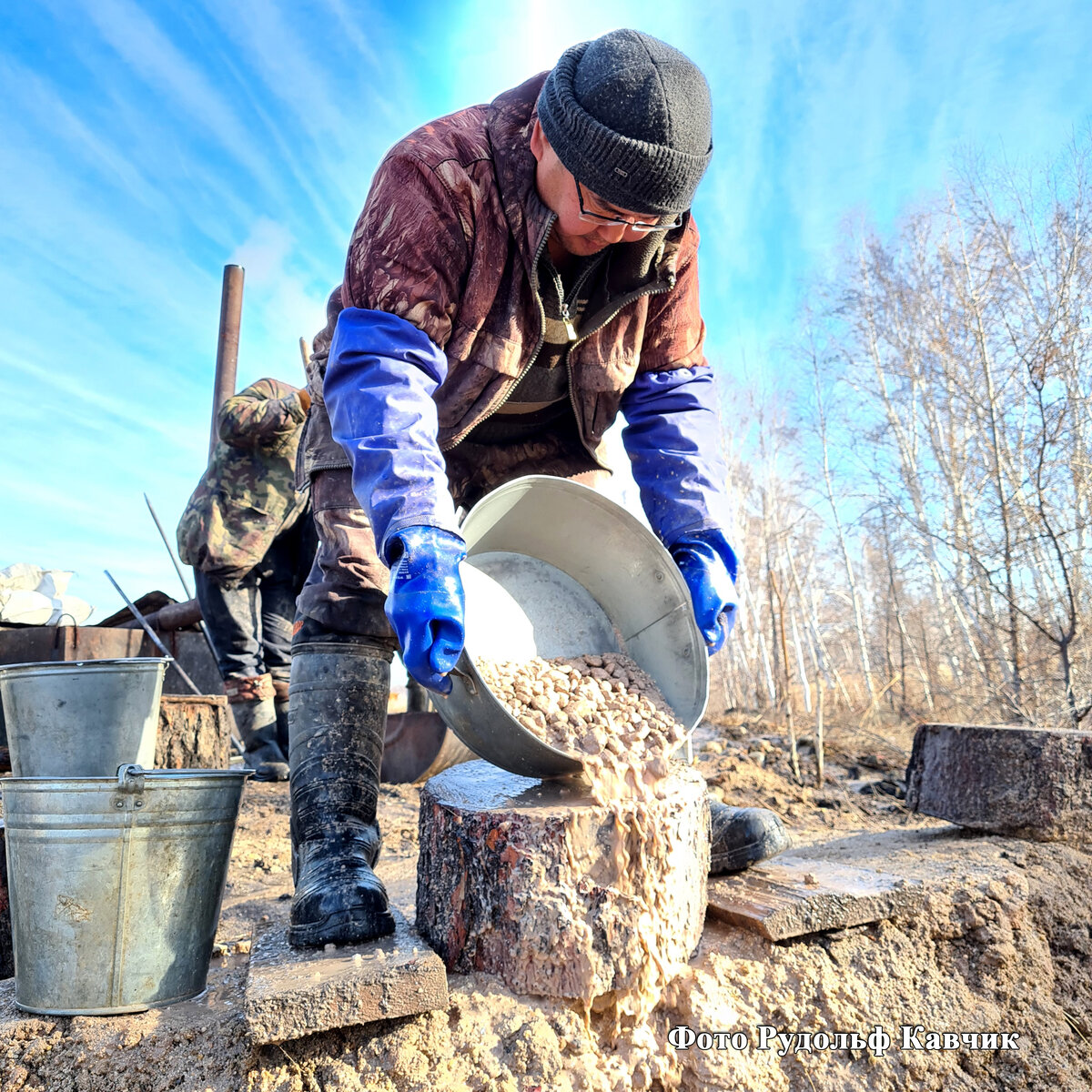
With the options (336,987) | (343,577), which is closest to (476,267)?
(343,577)

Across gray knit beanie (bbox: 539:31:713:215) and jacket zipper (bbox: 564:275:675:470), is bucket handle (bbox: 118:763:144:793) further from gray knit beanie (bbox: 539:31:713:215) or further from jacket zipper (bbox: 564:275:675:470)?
gray knit beanie (bbox: 539:31:713:215)

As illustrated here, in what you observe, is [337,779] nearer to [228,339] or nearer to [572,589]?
[572,589]

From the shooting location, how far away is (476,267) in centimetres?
182

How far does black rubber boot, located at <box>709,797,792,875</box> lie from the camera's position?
80.3 inches

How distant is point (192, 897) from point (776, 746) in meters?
5.77

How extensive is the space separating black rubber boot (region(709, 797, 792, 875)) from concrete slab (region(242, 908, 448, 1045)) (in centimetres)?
91

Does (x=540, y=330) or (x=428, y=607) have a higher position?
(x=540, y=330)

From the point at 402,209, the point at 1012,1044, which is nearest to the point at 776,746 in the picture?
the point at 1012,1044

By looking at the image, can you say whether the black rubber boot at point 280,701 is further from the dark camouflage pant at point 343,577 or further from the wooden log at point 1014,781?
the wooden log at point 1014,781

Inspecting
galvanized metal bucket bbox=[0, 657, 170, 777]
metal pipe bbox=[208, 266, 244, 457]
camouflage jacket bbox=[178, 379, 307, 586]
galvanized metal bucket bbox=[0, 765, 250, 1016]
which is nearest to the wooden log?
galvanized metal bucket bbox=[0, 765, 250, 1016]

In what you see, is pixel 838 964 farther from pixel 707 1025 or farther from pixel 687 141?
pixel 687 141

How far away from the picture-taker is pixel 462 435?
1.99 metres

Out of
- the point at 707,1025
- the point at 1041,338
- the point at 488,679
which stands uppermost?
the point at 1041,338

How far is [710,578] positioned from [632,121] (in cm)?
101
